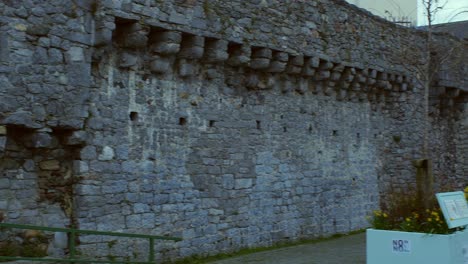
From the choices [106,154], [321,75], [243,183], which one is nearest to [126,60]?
[106,154]

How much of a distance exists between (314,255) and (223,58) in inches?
144

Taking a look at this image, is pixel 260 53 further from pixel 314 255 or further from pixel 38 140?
pixel 38 140

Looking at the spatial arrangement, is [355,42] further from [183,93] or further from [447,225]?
[447,225]

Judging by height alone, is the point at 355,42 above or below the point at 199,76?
above

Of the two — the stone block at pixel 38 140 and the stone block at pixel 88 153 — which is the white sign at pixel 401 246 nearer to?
the stone block at pixel 88 153

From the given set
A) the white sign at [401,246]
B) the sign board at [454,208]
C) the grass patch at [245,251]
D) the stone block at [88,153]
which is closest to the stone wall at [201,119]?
the stone block at [88,153]

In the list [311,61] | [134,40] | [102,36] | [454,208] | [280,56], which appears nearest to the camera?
[454,208]

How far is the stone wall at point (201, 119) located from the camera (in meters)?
7.74

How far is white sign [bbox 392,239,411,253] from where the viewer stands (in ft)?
23.7

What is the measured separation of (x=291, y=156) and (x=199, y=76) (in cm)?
296

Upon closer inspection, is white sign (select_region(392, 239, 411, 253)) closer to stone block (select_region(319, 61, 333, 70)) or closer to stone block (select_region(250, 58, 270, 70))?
stone block (select_region(250, 58, 270, 70))

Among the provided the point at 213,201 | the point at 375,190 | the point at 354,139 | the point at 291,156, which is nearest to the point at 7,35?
the point at 213,201

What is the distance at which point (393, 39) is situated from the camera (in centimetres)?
1531

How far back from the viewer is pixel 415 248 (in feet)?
23.5
